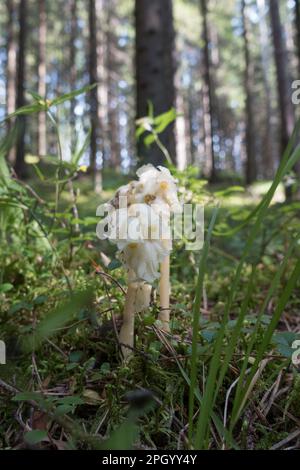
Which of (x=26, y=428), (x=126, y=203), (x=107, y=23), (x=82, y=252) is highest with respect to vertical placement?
(x=107, y=23)

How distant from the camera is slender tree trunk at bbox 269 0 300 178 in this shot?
764 centimetres

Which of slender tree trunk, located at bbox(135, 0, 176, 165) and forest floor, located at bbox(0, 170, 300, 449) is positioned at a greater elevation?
slender tree trunk, located at bbox(135, 0, 176, 165)

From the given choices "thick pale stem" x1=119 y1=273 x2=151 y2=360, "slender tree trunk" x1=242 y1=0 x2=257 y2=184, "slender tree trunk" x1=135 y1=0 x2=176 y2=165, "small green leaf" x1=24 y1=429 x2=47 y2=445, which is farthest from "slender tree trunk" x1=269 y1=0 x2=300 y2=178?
"small green leaf" x1=24 y1=429 x2=47 y2=445

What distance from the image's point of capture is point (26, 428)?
1.06m

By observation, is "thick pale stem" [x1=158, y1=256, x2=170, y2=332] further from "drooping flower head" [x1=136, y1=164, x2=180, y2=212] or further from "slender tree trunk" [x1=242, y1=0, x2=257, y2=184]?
"slender tree trunk" [x1=242, y1=0, x2=257, y2=184]

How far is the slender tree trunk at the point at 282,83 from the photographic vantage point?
7.64 m

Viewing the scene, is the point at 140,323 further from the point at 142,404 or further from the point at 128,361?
the point at 142,404

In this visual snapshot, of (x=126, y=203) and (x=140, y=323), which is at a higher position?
(x=126, y=203)

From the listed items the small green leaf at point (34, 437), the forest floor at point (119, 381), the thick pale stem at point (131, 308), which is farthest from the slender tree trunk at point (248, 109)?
the small green leaf at point (34, 437)

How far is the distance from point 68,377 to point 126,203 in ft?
2.09

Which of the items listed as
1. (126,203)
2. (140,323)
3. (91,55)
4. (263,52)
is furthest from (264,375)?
(263,52)

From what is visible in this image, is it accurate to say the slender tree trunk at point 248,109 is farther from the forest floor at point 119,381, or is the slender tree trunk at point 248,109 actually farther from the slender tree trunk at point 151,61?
the forest floor at point 119,381

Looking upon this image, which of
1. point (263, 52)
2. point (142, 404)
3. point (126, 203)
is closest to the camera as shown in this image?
point (142, 404)

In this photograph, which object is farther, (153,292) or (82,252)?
(82,252)
